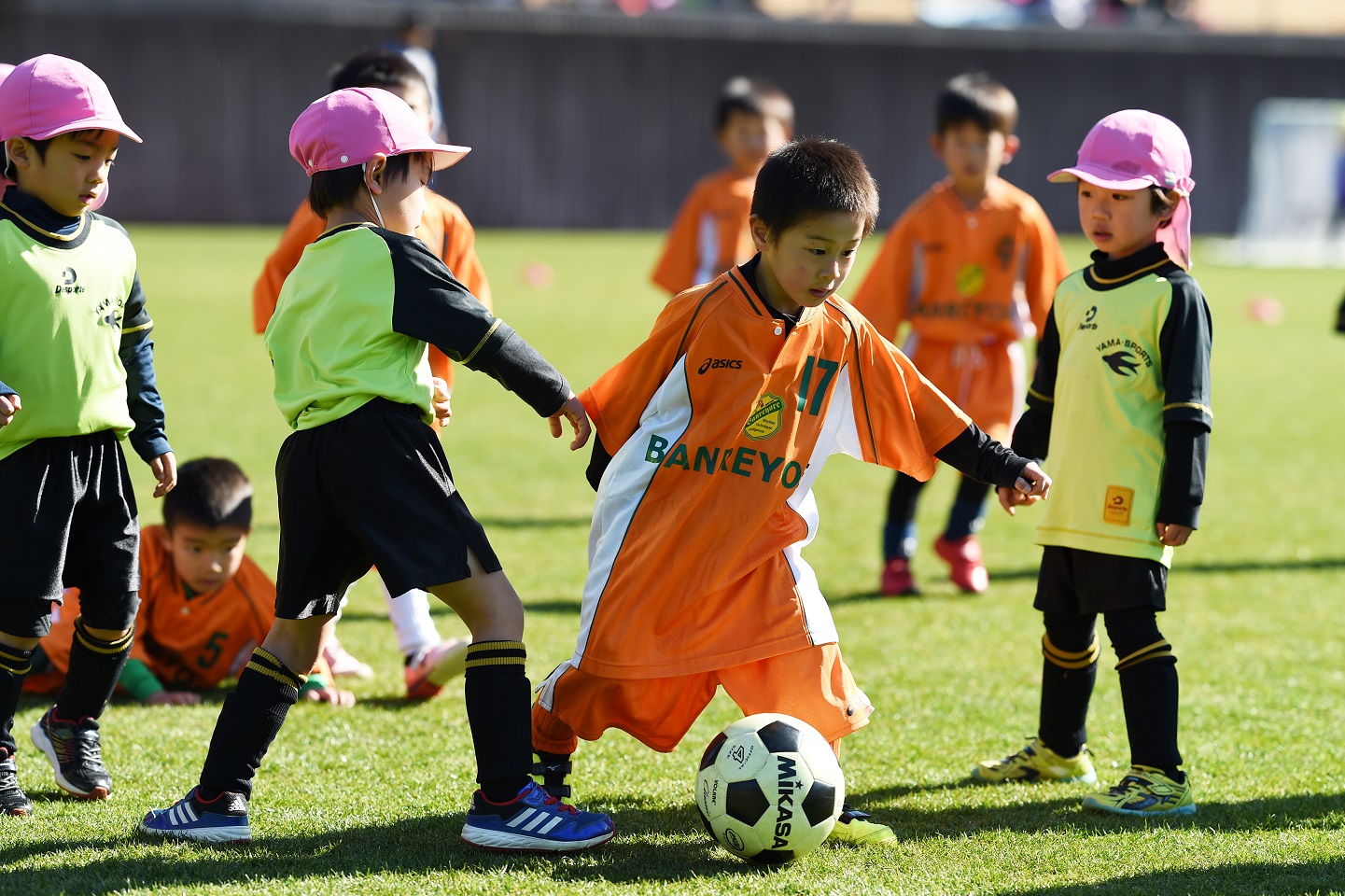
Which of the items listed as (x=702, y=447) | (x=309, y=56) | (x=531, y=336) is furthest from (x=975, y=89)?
(x=309, y=56)

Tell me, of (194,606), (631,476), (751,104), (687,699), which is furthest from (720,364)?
(751,104)

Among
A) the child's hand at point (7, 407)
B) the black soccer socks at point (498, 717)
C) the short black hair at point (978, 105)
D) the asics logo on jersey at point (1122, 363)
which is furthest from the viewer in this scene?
the short black hair at point (978, 105)

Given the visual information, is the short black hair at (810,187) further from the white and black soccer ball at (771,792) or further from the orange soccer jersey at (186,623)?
the orange soccer jersey at (186,623)

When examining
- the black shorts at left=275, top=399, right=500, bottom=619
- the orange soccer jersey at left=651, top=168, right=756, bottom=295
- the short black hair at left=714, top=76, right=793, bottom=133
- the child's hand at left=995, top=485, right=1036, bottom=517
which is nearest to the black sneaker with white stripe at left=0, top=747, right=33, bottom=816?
the black shorts at left=275, top=399, right=500, bottom=619

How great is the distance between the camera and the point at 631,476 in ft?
11.4

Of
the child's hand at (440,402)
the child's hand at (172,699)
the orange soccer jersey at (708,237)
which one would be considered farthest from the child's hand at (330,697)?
the orange soccer jersey at (708,237)

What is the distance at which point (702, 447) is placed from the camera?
3.46 m

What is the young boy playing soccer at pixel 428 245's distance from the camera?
4477 millimetres

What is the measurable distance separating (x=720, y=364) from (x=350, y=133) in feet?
3.14

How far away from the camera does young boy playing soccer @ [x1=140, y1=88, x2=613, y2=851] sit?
10.4 ft

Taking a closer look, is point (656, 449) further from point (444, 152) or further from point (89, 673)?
point (89, 673)

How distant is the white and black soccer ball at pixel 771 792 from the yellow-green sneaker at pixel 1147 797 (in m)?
0.76

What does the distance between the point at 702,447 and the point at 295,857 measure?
125 cm

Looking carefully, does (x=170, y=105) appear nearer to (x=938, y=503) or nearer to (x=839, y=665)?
(x=938, y=503)
